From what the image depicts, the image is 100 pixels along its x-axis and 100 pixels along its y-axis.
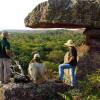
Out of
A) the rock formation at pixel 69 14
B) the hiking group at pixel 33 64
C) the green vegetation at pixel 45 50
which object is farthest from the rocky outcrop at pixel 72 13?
the green vegetation at pixel 45 50

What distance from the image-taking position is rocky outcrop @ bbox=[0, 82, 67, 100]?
1426 cm

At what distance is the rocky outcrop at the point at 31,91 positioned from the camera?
46.8 feet

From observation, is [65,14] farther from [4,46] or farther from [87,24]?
[4,46]

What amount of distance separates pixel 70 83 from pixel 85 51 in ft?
5.87

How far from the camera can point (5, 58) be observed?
14.6 m

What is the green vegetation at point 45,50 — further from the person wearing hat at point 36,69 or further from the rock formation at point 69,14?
the person wearing hat at point 36,69

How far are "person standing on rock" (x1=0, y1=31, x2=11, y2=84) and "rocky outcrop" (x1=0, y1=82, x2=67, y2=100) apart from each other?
0.40m

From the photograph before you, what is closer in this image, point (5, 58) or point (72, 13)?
point (5, 58)

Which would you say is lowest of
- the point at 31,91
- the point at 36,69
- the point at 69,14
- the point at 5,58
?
the point at 31,91

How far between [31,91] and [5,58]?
3.98 feet

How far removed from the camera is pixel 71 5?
594 inches

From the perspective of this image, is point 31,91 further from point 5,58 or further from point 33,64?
point 5,58

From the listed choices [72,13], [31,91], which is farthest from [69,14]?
[31,91]

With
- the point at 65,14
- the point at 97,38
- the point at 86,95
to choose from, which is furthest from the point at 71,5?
the point at 86,95
